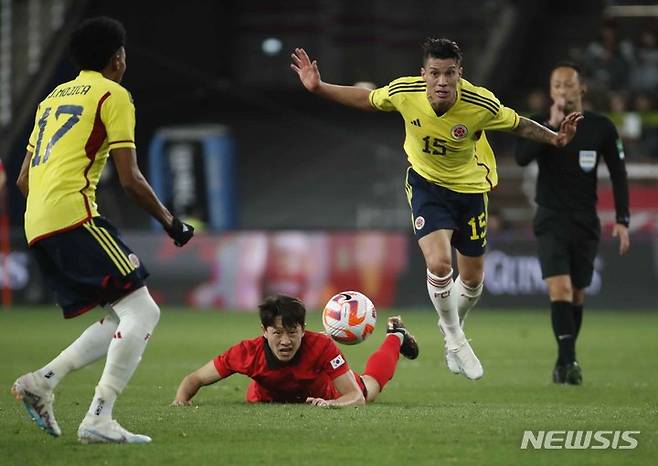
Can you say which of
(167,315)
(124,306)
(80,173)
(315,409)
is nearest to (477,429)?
(315,409)

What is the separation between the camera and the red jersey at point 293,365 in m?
9.09

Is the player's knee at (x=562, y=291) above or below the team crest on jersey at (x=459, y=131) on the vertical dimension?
below

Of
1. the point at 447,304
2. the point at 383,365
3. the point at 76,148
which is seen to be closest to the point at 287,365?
the point at 383,365

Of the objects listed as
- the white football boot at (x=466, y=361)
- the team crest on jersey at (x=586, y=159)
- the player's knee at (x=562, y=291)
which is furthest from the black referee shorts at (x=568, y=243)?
the white football boot at (x=466, y=361)

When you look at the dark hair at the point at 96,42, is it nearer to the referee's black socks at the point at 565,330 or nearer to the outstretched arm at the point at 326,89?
the outstretched arm at the point at 326,89

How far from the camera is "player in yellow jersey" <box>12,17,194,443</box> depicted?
23.8 ft

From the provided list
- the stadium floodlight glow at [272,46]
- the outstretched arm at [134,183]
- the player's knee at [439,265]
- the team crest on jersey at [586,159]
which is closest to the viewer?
the outstretched arm at [134,183]

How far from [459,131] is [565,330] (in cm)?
244

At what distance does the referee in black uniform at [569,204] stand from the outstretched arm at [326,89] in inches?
89.5

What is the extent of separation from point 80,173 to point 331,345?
2.47m

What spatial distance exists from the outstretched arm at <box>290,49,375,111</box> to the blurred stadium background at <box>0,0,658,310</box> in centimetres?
1213

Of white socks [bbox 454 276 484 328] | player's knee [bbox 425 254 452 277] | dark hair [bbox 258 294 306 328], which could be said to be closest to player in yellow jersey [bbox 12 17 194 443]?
dark hair [bbox 258 294 306 328]

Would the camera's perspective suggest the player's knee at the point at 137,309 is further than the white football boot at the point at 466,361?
No

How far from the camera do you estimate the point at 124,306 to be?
7332 mm
